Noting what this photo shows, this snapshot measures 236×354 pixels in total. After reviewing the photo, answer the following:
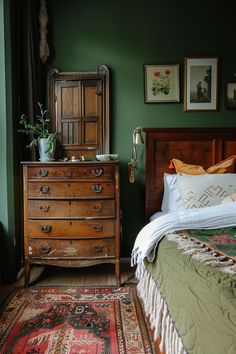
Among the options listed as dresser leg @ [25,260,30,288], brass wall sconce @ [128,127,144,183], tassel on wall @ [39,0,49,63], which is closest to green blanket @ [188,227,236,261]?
brass wall sconce @ [128,127,144,183]

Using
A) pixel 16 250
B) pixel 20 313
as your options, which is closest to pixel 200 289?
pixel 20 313

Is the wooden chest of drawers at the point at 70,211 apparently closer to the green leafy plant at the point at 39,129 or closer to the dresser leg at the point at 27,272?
the dresser leg at the point at 27,272

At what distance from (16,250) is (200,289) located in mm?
1960

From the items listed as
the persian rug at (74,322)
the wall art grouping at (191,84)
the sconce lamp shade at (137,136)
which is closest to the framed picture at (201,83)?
the wall art grouping at (191,84)

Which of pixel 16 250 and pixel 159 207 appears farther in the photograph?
pixel 159 207

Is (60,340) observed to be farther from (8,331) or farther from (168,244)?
(168,244)

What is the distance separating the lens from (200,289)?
3.18 ft

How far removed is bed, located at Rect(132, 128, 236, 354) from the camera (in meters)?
0.88

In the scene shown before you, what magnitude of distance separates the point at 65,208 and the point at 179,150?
1191 mm

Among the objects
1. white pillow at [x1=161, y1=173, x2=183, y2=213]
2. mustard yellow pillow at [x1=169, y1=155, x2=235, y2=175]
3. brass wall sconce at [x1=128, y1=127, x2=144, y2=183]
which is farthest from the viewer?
brass wall sconce at [x1=128, y1=127, x2=144, y2=183]

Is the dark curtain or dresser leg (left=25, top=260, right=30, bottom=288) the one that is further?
the dark curtain

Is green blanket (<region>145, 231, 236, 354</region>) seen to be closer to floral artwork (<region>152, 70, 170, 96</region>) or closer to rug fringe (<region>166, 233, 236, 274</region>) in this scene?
rug fringe (<region>166, 233, 236, 274</region>)

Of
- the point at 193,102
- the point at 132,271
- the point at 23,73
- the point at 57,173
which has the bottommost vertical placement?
the point at 132,271

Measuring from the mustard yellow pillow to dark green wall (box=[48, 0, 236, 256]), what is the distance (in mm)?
462
